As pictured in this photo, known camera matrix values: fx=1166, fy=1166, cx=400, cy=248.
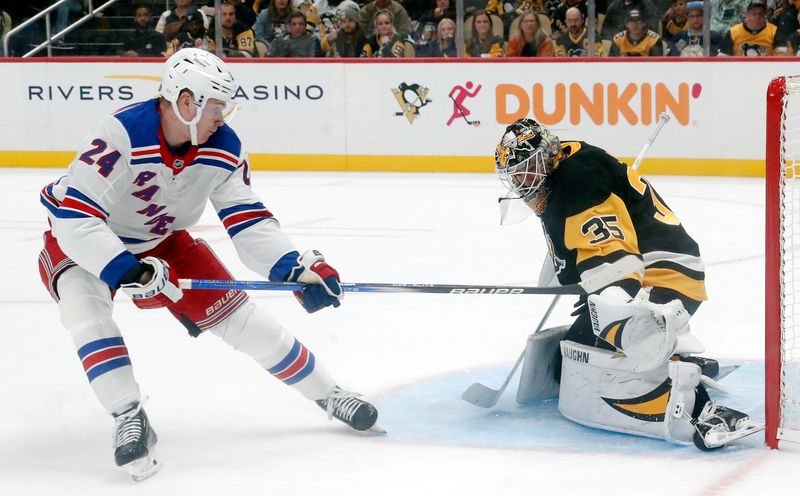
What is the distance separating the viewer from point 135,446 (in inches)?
97.2

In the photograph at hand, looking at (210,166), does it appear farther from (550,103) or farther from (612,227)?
(550,103)

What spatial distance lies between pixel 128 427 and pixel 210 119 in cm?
70

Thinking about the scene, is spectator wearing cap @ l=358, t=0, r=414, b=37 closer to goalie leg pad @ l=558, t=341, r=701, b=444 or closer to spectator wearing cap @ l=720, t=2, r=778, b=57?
spectator wearing cap @ l=720, t=2, r=778, b=57

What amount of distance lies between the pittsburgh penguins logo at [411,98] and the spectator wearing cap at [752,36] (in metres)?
2.10

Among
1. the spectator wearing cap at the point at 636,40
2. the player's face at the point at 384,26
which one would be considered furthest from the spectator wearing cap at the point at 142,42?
the spectator wearing cap at the point at 636,40

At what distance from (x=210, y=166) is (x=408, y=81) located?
5.86 m

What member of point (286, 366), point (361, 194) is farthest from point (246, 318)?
point (361, 194)

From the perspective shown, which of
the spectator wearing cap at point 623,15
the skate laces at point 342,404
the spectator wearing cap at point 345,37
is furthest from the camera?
the spectator wearing cap at point 345,37

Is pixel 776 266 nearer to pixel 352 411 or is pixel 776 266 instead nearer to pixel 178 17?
pixel 352 411

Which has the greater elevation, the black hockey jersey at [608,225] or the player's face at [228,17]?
the player's face at [228,17]

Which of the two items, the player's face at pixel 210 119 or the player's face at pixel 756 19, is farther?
the player's face at pixel 756 19

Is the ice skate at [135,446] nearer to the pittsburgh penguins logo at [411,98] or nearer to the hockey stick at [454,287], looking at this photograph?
the hockey stick at [454,287]

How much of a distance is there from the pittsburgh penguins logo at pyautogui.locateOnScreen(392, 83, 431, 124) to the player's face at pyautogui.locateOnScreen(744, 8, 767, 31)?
2250 millimetres

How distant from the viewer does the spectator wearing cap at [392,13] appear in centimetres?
844
